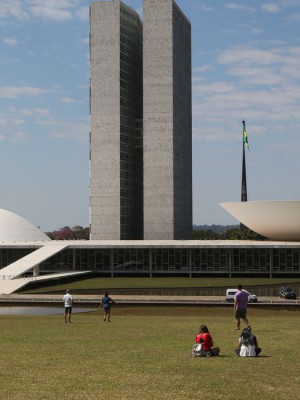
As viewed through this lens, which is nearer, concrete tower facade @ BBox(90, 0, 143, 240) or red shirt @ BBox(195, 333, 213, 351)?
red shirt @ BBox(195, 333, 213, 351)

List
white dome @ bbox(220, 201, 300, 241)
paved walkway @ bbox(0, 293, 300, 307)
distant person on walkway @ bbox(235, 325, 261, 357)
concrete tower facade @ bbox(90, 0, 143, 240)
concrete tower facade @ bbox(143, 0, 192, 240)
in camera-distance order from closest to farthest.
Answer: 1. distant person on walkway @ bbox(235, 325, 261, 357)
2. paved walkway @ bbox(0, 293, 300, 307)
3. white dome @ bbox(220, 201, 300, 241)
4. concrete tower facade @ bbox(90, 0, 143, 240)
5. concrete tower facade @ bbox(143, 0, 192, 240)

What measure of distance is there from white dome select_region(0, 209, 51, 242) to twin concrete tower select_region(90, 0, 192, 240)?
9432mm

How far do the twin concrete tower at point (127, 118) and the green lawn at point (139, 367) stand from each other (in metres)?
78.5

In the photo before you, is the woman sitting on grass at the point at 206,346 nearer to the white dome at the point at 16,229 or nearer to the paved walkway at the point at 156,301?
the paved walkway at the point at 156,301

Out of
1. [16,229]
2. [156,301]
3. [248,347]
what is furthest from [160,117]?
[248,347]

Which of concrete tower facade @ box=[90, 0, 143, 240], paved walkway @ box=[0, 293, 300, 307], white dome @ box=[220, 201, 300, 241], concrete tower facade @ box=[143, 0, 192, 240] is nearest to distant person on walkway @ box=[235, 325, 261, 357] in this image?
paved walkway @ box=[0, 293, 300, 307]

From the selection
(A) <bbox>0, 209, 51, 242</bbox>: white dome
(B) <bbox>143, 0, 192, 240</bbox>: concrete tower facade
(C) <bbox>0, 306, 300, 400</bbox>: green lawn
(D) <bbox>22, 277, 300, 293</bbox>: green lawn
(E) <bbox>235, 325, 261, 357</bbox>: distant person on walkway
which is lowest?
(D) <bbox>22, 277, 300, 293</bbox>: green lawn

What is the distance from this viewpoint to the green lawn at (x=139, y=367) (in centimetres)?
1320

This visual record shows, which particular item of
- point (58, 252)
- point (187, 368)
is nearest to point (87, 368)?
point (187, 368)

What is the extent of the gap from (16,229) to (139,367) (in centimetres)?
8148

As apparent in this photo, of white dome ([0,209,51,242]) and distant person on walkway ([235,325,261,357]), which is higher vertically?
white dome ([0,209,51,242])

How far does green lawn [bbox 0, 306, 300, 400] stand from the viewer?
1320 centimetres

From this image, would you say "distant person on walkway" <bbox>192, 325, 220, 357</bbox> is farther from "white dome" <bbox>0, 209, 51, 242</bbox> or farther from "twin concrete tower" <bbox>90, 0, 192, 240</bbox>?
"twin concrete tower" <bbox>90, 0, 192, 240</bbox>

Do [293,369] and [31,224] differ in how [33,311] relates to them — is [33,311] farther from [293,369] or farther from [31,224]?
[31,224]
